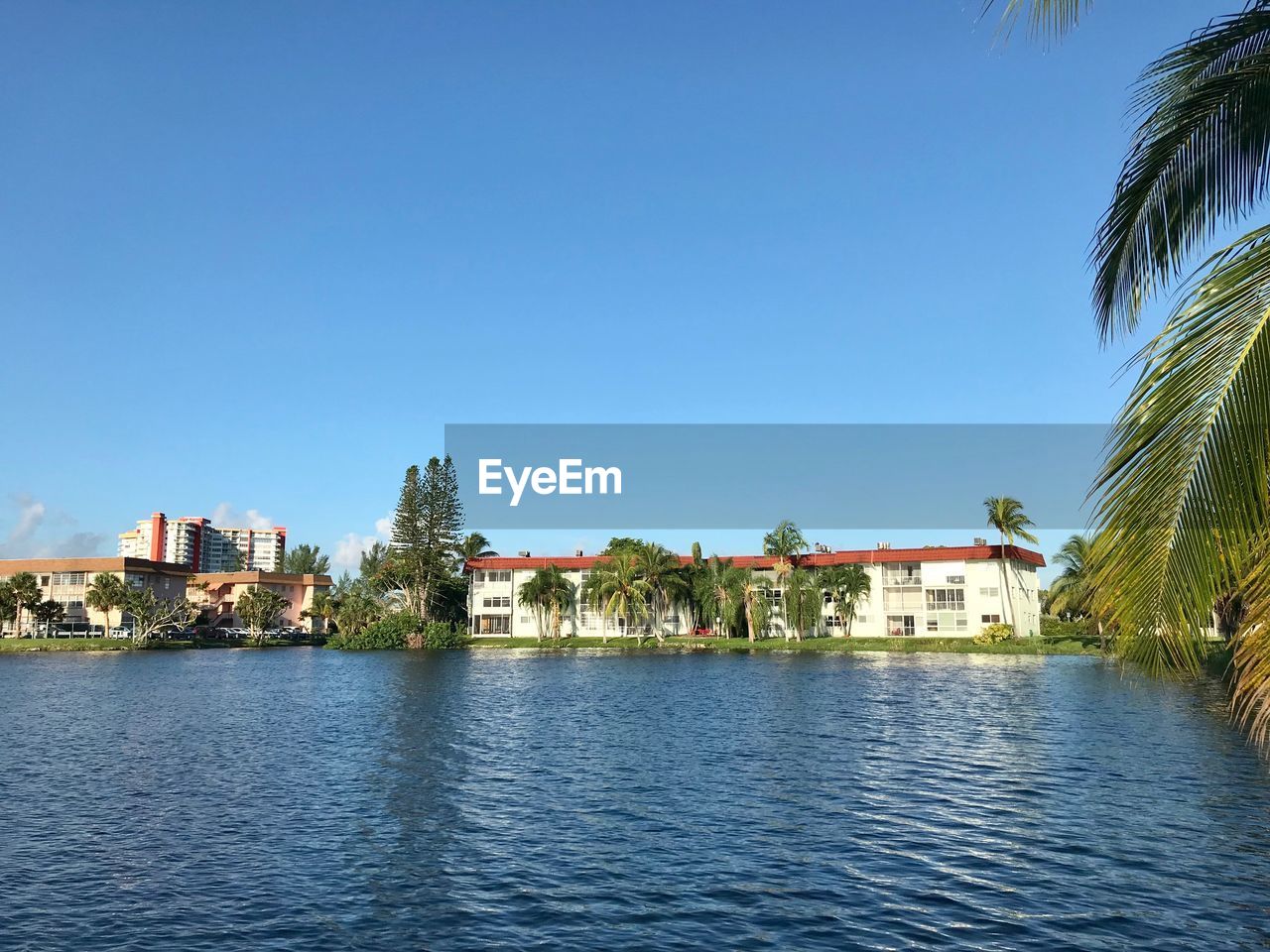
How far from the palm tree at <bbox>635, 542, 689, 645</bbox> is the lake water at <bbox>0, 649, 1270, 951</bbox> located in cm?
4970

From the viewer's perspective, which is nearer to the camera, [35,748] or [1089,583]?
[1089,583]

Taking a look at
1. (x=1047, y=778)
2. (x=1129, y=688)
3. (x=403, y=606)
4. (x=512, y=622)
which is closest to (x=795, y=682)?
(x=1129, y=688)

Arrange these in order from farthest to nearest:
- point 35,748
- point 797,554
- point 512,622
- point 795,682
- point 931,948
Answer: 1. point 512,622
2. point 797,554
3. point 795,682
4. point 35,748
5. point 931,948

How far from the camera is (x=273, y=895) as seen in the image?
15.4 m

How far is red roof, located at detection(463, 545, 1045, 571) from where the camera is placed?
277ft

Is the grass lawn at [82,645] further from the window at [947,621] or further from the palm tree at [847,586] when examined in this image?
the window at [947,621]

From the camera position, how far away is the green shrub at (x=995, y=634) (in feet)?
258

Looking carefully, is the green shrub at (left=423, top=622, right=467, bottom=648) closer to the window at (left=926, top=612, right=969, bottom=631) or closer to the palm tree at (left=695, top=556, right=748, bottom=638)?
the palm tree at (left=695, top=556, right=748, bottom=638)

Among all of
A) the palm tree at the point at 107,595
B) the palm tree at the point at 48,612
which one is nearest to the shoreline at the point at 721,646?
the palm tree at the point at 48,612

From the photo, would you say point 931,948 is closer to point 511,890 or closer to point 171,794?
point 511,890

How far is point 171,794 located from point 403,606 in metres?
83.1

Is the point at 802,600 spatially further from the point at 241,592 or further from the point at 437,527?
the point at 241,592

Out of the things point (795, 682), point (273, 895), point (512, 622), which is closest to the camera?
point (273, 895)

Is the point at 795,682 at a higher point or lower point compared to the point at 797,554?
lower
